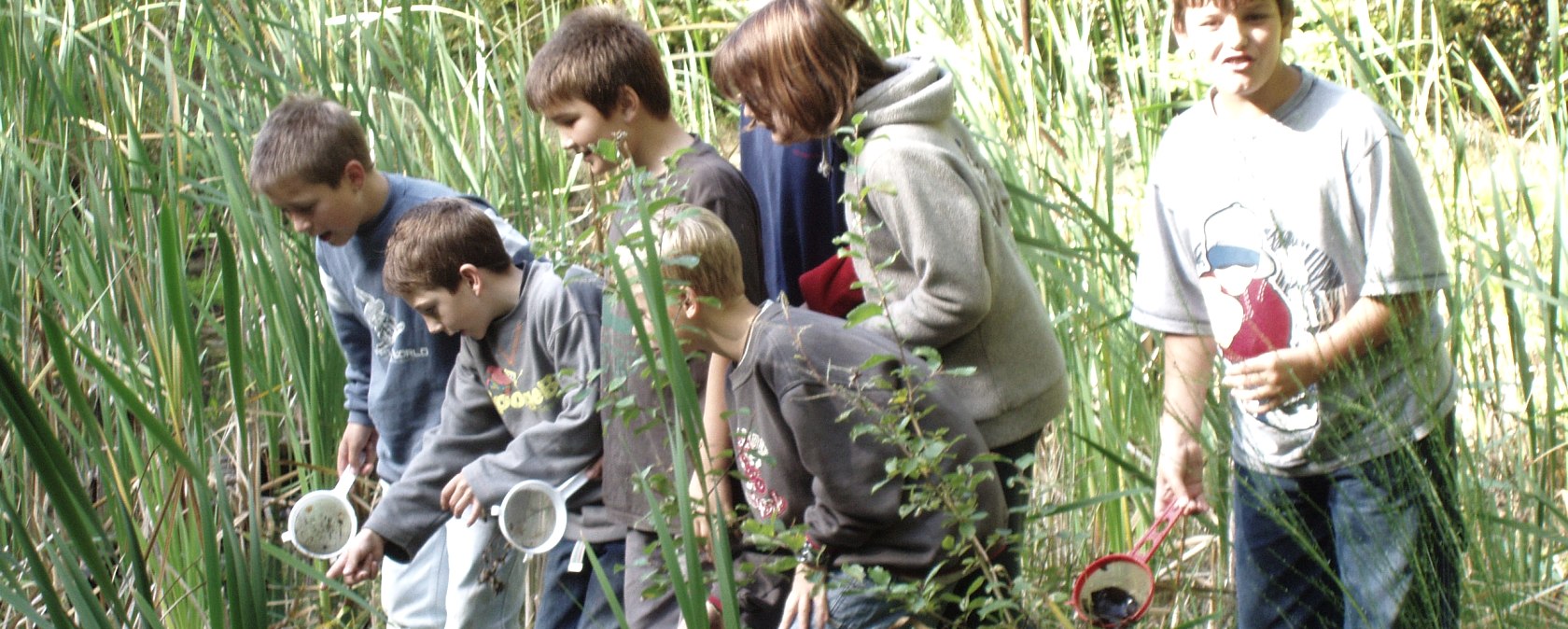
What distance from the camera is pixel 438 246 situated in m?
2.20

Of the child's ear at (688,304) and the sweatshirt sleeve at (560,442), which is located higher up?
the child's ear at (688,304)

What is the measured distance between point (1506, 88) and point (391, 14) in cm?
539

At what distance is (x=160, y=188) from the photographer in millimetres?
2002

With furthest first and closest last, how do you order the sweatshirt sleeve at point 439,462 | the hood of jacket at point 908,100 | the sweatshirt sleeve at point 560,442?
1. the sweatshirt sleeve at point 439,462
2. the sweatshirt sleeve at point 560,442
3. the hood of jacket at point 908,100

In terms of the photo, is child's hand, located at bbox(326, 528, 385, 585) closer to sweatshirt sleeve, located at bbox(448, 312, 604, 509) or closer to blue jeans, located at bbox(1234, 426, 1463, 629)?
sweatshirt sleeve, located at bbox(448, 312, 604, 509)

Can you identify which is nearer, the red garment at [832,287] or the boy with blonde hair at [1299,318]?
the boy with blonde hair at [1299,318]

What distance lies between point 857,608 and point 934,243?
1.40 feet

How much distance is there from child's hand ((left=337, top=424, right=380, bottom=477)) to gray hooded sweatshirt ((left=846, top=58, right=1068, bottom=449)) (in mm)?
1108

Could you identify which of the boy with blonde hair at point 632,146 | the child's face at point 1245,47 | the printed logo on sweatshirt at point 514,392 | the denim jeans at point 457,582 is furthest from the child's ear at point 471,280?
the child's face at point 1245,47

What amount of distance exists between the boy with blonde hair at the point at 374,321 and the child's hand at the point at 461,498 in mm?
180

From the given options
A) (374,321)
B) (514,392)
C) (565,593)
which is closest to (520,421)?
(514,392)

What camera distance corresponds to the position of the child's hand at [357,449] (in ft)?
8.76

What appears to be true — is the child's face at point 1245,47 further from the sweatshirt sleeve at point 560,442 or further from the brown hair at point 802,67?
the sweatshirt sleeve at point 560,442

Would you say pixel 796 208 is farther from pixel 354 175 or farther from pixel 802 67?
pixel 354 175
